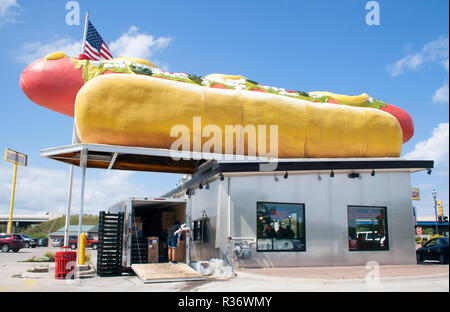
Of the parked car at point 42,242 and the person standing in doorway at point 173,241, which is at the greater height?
the person standing in doorway at point 173,241

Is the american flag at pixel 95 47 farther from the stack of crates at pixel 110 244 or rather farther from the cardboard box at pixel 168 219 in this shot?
the stack of crates at pixel 110 244

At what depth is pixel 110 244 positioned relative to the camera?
13906 millimetres

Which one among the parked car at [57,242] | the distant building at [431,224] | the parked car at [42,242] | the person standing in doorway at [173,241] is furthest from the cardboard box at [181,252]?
the distant building at [431,224]

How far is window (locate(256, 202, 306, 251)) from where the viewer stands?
1566 cm

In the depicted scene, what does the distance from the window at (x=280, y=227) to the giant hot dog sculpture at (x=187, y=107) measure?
2.88m

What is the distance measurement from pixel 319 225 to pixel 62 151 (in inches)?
418

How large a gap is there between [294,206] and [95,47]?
12.3 m

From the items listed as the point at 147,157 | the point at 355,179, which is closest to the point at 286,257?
the point at 355,179

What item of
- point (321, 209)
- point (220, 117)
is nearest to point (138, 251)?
point (220, 117)

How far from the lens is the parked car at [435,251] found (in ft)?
56.7

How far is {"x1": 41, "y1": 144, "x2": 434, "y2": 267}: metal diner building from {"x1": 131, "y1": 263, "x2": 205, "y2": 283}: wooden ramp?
1623 millimetres

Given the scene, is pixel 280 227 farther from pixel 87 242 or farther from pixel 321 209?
pixel 87 242

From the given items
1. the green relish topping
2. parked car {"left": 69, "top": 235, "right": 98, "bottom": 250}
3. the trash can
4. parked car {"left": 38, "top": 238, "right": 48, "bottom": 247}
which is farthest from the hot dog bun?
parked car {"left": 38, "top": 238, "right": 48, "bottom": 247}
